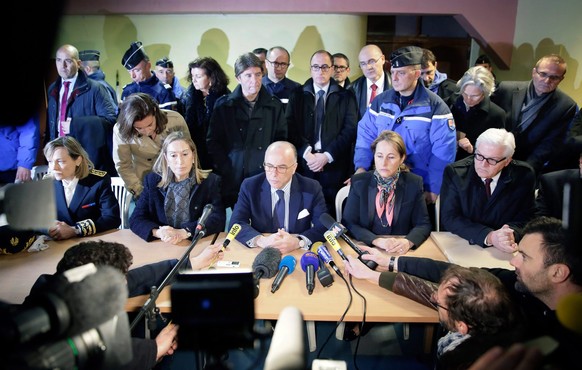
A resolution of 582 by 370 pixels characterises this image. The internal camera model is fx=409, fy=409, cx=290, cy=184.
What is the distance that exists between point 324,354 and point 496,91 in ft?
7.25

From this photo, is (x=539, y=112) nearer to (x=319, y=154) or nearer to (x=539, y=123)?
(x=539, y=123)

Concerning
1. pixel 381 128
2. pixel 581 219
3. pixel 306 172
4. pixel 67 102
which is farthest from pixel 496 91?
pixel 67 102

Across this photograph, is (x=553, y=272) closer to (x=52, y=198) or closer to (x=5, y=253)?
(x=52, y=198)

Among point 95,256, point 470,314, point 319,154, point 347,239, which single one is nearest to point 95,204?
point 95,256

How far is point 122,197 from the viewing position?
2.62m

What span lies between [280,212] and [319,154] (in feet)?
2.60

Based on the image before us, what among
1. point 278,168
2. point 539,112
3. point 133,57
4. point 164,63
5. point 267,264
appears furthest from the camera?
point 164,63

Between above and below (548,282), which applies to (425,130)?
above

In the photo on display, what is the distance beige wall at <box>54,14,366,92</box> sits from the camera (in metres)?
3.79

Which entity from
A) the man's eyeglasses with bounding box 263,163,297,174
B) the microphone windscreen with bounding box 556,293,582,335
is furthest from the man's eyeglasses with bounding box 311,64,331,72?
the microphone windscreen with bounding box 556,293,582,335

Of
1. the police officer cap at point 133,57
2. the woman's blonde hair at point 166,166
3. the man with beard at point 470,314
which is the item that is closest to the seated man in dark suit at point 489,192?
the man with beard at point 470,314

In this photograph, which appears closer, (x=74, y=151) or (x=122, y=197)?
(x=74, y=151)

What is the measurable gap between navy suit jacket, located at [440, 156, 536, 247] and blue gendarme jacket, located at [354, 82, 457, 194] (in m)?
0.30

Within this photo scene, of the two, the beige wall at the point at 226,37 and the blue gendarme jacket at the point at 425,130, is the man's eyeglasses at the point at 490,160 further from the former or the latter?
the beige wall at the point at 226,37
